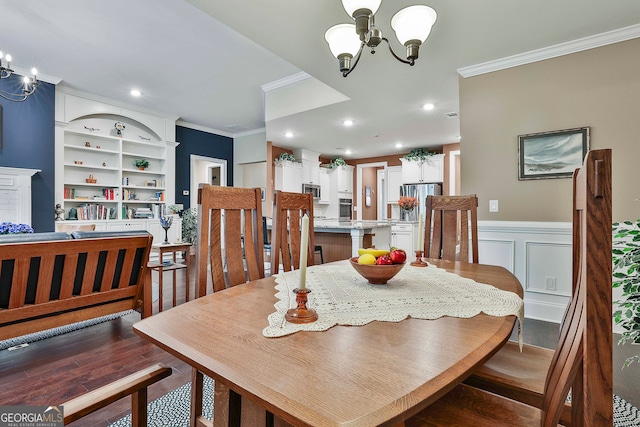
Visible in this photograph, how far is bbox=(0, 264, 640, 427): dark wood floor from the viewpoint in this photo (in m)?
1.65

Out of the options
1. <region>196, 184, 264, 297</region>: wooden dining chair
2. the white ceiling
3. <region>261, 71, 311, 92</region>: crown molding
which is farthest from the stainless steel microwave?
<region>196, 184, 264, 297</region>: wooden dining chair

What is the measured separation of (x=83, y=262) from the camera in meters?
2.20

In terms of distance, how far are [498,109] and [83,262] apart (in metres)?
3.75

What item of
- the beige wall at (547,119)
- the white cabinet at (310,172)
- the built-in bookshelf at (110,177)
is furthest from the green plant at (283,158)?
the beige wall at (547,119)

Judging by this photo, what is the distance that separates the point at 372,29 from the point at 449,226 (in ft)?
4.36

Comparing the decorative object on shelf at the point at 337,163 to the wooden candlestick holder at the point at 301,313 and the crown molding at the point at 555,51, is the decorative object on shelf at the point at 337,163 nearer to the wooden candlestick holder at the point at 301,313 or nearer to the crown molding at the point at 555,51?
the crown molding at the point at 555,51

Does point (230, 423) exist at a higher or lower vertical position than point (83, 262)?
lower

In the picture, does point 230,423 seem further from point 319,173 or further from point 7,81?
point 319,173

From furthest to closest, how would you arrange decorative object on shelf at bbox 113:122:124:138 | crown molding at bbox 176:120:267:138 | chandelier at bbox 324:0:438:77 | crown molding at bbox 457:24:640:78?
crown molding at bbox 176:120:267:138 → decorative object on shelf at bbox 113:122:124:138 → crown molding at bbox 457:24:640:78 → chandelier at bbox 324:0:438:77

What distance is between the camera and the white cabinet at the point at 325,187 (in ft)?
A: 24.5

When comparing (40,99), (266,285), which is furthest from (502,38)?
(40,99)

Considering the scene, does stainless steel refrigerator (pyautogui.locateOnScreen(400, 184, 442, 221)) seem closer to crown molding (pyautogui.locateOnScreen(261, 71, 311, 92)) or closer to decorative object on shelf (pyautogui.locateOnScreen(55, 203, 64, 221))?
crown molding (pyautogui.locateOnScreen(261, 71, 311, 92))

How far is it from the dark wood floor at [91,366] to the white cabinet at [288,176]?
4.22 meters

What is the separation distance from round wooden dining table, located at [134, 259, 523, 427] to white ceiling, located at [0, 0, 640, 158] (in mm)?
2131
